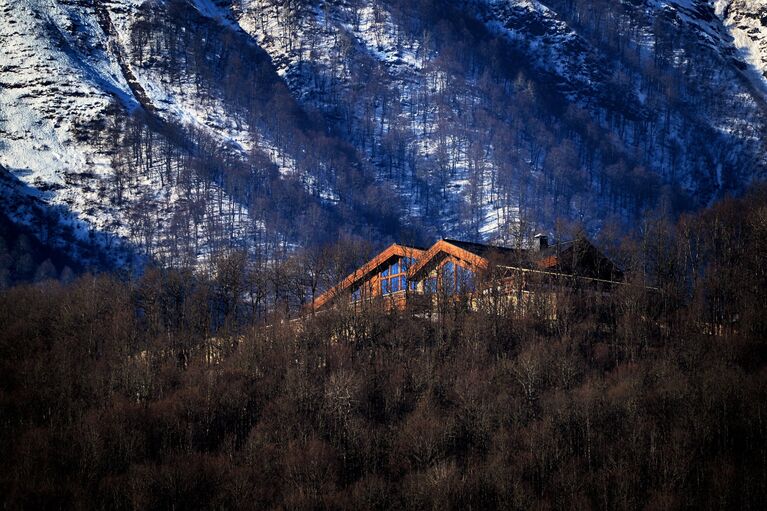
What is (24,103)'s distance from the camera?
135750mm

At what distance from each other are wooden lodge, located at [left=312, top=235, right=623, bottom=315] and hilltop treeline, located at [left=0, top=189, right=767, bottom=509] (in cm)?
136

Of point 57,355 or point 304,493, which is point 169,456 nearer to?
point 304,493

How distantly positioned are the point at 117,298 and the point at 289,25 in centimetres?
14737

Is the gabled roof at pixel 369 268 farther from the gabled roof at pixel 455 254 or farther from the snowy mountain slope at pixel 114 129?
the snowy mountain slope at pixel 114 129

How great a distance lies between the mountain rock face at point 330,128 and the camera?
120250 mm

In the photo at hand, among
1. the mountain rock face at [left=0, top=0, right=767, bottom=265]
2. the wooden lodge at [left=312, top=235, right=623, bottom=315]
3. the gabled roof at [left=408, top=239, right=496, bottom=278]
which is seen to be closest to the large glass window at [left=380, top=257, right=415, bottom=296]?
the wooden lodge at [left=312, top=235, right=623, bottom=315]

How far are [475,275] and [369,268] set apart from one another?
8.70 m

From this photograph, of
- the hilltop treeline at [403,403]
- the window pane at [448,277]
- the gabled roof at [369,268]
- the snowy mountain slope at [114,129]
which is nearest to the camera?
the hilltop treeline at [403,403]

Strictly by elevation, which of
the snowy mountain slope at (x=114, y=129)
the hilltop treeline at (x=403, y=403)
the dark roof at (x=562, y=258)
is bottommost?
the hilltop treeline at (x=403, y=403)

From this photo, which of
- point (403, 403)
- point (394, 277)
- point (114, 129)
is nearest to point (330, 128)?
point (114, 129)

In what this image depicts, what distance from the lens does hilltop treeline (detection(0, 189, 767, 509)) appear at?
123 ft

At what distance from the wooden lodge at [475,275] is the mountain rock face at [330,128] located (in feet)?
125

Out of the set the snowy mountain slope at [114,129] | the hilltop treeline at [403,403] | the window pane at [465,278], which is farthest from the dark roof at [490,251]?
the snowy mountain slope at [114,129]

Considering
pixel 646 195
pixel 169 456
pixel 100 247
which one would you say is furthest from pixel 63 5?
pixel 169 456
